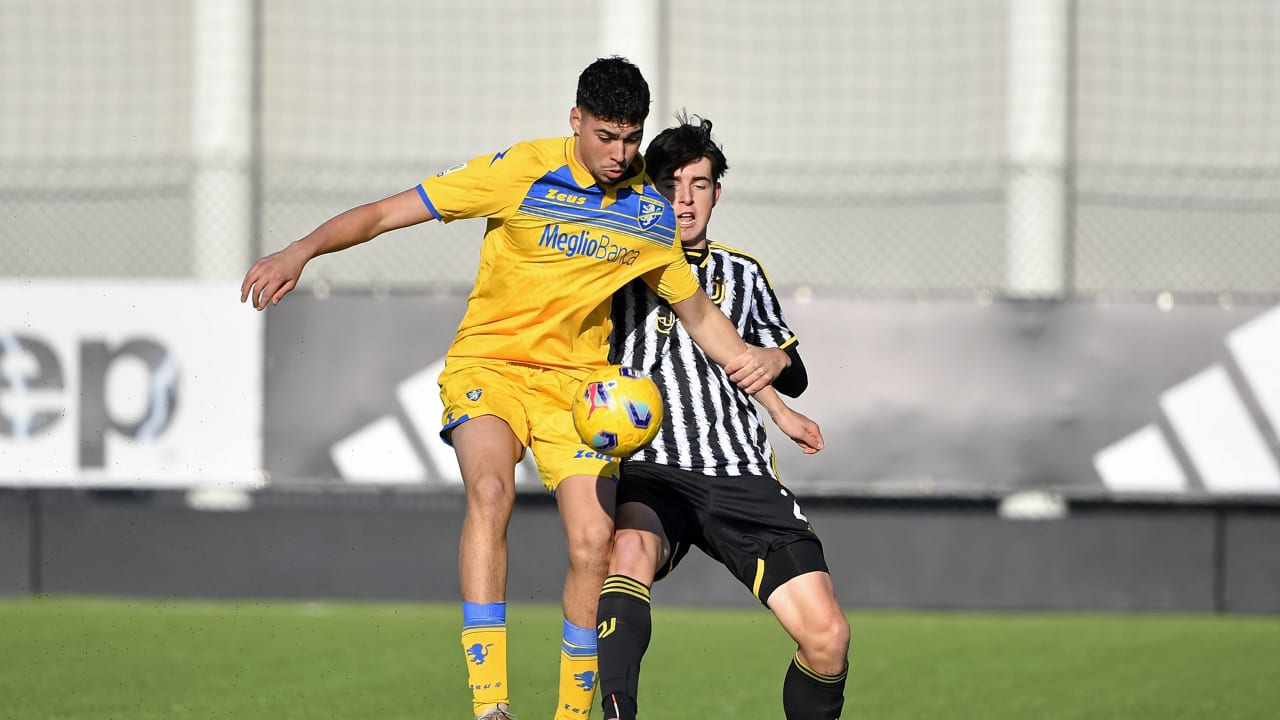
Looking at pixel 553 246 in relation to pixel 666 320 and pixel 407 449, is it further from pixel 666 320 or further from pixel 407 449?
pixel 407 449

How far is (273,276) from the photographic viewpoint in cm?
419

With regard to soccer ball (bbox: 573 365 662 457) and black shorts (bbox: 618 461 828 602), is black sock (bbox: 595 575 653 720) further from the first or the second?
soccer ball (bbox: 573 365 662 457)

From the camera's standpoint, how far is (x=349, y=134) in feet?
39.6

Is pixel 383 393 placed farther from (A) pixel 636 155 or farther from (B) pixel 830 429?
(A) pixel 636 155

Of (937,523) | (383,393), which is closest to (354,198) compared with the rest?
(383,393)

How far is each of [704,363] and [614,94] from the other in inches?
38.8

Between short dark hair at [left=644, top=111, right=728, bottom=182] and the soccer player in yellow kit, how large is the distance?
11 centimetres

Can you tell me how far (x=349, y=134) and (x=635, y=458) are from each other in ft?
25.8

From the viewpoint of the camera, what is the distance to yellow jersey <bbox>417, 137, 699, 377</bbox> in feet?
15.6

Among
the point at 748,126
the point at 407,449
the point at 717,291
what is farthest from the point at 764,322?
the point at 748,126

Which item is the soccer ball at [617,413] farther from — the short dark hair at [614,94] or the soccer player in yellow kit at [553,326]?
the short dark hair at [614,94]

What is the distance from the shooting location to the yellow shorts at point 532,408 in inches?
188

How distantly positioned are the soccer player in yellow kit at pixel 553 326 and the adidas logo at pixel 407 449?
13.9 feet

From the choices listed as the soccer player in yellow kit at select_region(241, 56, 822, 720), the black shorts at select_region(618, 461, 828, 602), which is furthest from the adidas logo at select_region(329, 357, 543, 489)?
the black shorts at select_region(618, 461, 828, 602)
